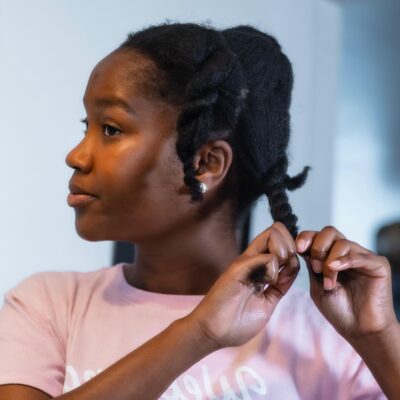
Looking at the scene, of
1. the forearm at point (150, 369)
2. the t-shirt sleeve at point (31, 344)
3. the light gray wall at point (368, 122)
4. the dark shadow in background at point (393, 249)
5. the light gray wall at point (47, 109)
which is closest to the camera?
the forearm at point (150, 369)

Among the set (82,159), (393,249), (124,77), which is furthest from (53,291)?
(393,249)

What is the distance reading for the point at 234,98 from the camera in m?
0.94

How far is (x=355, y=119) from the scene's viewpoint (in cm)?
300

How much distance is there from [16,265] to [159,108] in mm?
516

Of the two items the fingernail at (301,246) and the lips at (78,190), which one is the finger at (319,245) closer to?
the fingernail at (301,246)

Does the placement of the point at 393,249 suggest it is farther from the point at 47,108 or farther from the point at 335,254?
the point at 335,254

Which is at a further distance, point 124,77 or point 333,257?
point 124,77

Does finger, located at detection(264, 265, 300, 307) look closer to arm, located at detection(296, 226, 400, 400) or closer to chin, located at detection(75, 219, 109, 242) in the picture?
arm, located at detection(296, 226, 400, 400)

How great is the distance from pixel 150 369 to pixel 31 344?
0.19 metres

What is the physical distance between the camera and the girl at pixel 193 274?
32.9 inches

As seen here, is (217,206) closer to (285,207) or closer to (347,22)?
(285,207)

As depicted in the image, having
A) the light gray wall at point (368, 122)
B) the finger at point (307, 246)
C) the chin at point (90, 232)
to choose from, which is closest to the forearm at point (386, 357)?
the finger at point (307, 246)

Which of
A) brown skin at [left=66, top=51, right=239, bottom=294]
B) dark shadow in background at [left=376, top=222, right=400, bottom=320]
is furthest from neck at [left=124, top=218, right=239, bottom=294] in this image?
dark shadow in background at [left=376, top=222, right=400, bottom=320]

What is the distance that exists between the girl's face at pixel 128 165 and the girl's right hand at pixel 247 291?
14cm
